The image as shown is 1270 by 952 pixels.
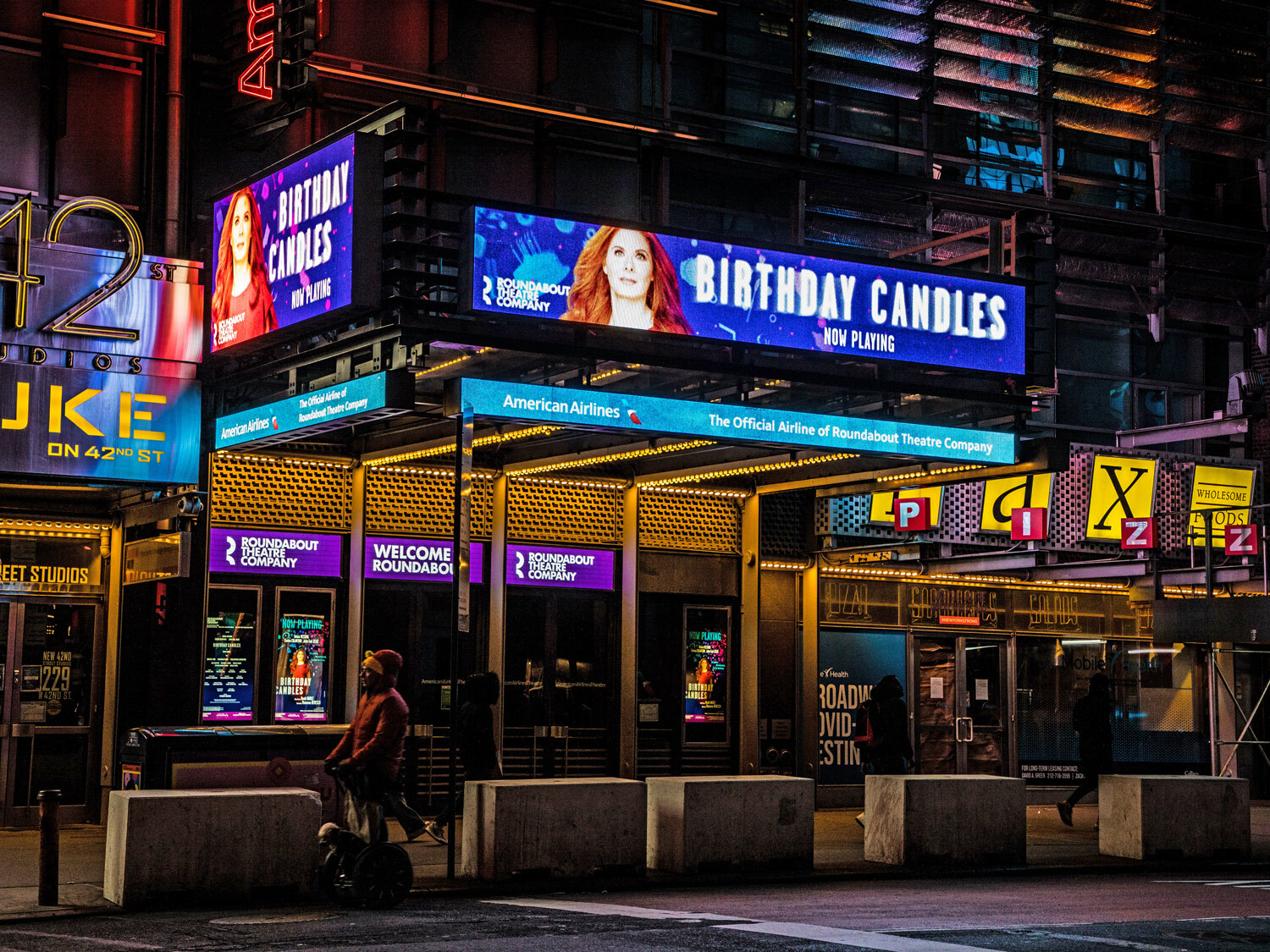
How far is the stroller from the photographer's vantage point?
12.3 m

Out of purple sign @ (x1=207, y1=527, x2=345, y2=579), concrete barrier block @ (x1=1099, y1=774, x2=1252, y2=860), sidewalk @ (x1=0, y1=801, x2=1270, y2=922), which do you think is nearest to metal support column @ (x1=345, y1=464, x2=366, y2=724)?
purple sign @ (x1=207, y1=527, x2=345, y2=579)

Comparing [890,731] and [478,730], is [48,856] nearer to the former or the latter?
[478,730]

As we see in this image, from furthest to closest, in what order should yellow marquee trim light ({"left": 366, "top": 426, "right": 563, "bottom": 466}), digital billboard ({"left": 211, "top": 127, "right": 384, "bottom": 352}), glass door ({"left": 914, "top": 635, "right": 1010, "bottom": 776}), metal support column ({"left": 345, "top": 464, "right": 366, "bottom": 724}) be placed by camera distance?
glass door ({"left": 914, "top": 635, "right": 1010, "bottom": 776}) < metal support column ({"left": 345, "top": 464, "right": 366, "bottom": 724}) < yellow marquee trim light ({"left": 366, "top": 426, "right": 563, "bottom": 466}) < digital billboard ({"left": 211, "top": 127, "right": 384, "bottom": 352})

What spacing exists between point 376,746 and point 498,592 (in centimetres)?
820

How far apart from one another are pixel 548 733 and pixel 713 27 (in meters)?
9.36

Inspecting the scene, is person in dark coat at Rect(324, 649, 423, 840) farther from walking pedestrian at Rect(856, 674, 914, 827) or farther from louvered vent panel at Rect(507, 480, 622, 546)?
louvered vent panel at Rect(507, 480, 622, 546)

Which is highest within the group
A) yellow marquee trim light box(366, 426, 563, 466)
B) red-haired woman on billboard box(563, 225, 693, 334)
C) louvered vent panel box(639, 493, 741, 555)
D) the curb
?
red-haired woman on billboard box(563, 225, 693, 334)

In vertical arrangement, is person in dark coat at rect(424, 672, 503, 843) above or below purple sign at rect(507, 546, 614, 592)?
below

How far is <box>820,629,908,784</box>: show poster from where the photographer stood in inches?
915

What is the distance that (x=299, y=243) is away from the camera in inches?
610

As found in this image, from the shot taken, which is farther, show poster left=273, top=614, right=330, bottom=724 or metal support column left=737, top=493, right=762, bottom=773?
metal support column left=737, top=493, right=762, bottom=773

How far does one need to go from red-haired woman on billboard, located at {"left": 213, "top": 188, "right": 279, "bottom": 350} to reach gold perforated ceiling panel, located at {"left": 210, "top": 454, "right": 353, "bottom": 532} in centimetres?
217

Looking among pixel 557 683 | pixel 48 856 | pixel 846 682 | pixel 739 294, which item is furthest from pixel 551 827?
pixel 846 682

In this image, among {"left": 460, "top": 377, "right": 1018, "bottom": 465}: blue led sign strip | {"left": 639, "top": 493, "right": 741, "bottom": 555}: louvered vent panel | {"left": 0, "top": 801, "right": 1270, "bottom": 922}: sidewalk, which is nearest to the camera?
{"left": 0, "top": 801, "right": 1270, "bottom": 922}: sidewalk
